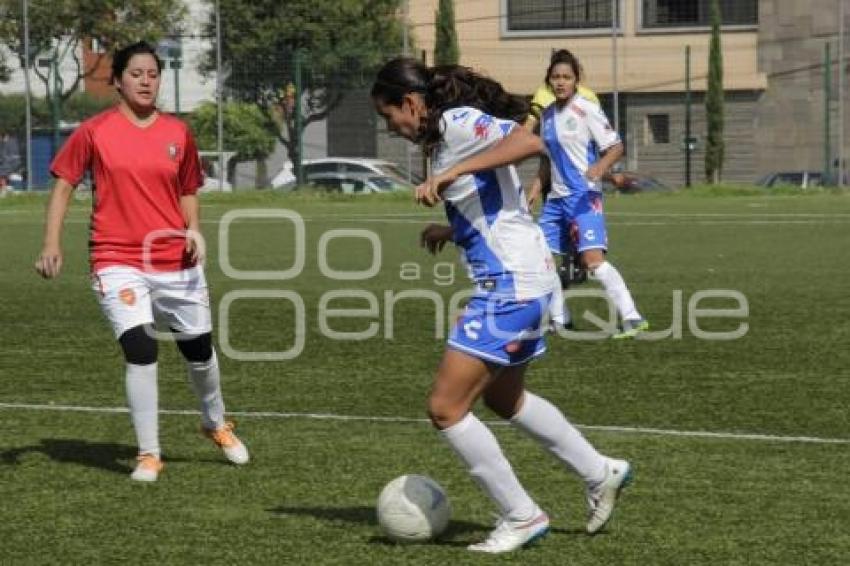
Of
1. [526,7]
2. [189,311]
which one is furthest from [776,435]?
[526,7]

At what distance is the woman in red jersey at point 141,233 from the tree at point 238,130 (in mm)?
45591

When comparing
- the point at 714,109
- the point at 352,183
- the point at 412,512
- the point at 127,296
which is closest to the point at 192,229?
the point at 127,296

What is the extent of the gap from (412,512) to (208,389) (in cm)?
238

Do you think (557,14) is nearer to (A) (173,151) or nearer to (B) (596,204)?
(B) (596,204)

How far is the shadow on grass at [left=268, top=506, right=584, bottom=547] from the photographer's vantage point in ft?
23.3

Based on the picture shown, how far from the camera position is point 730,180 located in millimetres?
68562

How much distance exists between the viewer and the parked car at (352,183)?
53.1 meters

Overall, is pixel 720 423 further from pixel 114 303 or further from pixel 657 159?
pixel 657 159

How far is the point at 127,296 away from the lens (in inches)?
340

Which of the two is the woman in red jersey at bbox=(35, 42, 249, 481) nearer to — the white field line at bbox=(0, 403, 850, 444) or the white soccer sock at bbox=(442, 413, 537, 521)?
the white field line at bbox=(0, 403, 850, 444)

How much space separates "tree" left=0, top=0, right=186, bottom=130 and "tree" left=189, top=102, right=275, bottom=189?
3712 mm

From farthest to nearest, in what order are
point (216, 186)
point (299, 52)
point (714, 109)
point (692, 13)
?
point (692, 13) → point (714, 109) → point (216, 186) → point (299, 52)

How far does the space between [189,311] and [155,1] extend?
189ft

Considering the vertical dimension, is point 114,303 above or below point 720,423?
above
